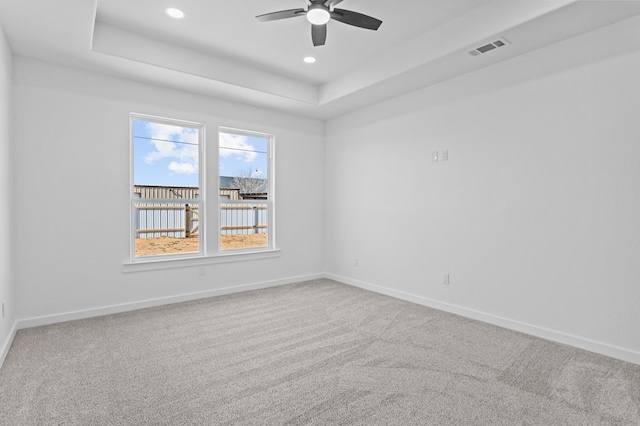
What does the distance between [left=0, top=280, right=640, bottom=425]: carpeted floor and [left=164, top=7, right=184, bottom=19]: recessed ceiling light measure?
2970 millimetres

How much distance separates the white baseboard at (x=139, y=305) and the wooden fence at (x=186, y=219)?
0.79 m

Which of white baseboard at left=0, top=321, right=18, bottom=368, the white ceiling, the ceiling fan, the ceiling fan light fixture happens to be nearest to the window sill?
white baseboard at left=0, top=321, right=18, bottom=368

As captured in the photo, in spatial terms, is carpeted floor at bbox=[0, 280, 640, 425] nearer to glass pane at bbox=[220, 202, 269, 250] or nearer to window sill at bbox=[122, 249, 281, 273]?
window sill at bbox=[122, 249, 281, 273]

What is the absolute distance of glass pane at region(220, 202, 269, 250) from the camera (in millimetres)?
4844

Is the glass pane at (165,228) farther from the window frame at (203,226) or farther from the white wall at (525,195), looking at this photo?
the white wall at (525,195)

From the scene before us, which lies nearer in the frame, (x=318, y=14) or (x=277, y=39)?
(x=318, y=14)

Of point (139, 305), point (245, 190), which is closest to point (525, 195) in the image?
point (245, 190)

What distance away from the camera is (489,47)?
312cm

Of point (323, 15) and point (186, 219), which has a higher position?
point (323, 15)

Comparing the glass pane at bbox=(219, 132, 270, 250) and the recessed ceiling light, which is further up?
the recessed ceiling light

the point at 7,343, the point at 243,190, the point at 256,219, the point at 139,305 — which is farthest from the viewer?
the point at 256,219

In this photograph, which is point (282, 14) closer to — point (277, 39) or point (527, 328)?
point (277, 39)

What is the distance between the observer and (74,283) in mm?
3598

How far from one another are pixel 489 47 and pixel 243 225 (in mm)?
3761
